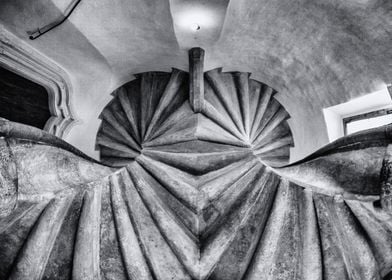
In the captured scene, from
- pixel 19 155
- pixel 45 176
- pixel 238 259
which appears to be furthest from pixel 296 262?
pixel 19 155

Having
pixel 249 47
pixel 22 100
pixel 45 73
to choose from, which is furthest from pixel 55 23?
pixel 249 47

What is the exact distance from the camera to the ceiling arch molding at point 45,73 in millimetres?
2201

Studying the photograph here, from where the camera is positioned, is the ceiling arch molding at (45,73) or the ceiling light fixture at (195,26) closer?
the ceiling arch molding at (45,73)

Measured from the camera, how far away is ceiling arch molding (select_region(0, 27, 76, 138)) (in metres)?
2.20

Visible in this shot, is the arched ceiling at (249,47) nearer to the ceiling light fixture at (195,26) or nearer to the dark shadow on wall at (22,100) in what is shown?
the ceiling light fixture at (195,26)

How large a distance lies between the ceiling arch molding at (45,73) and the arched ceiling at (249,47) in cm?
8

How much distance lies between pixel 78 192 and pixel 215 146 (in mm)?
1448

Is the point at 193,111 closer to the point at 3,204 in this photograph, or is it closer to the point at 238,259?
the point at 238,259

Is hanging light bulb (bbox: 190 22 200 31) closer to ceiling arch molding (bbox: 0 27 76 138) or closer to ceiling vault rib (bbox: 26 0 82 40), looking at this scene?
ceiling vault rib (bbox: 26 0 82 40)

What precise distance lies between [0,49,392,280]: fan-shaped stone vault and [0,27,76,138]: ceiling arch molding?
2.04ft

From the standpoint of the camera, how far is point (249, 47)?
9.91 feet

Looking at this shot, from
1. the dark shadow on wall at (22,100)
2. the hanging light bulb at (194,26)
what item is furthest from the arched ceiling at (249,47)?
the dark shadow on wall at (22,100)

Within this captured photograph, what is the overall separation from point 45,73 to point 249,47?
2089mm

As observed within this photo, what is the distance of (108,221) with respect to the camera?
243 centimetres
